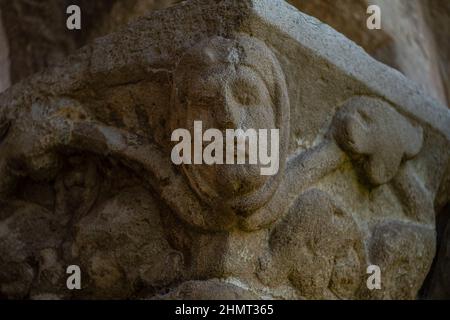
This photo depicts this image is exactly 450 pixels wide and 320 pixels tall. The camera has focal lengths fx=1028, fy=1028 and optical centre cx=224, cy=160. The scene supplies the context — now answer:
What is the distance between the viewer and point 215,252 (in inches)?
70.9

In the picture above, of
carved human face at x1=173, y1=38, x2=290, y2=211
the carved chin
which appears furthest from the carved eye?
the carved chin

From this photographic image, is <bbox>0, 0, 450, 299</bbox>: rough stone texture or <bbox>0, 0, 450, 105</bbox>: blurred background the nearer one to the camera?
<bbox>0, 0, 450, 299</bbox>: rough stone texture

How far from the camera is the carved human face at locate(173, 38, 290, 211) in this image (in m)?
1.75

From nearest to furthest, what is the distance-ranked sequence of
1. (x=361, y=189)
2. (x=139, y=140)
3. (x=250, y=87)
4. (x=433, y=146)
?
(x=250, y=87) → (x=139, y=140) → (x=361, y=189) → (x=433, y=146)

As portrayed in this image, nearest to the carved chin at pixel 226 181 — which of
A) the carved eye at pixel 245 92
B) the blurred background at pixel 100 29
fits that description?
the carved eye at pixel 245 92

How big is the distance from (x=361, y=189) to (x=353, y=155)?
10 centimetres

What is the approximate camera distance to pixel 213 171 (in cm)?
176

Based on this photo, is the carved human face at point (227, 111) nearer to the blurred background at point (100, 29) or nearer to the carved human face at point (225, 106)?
the carved human face at point (225, 106)

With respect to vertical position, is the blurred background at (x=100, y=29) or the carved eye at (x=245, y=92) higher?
the blurred background at (x=100, y=29)

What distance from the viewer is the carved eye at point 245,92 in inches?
69.6

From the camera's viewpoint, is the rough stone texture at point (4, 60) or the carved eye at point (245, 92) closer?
the carved eye at point (245, 92)

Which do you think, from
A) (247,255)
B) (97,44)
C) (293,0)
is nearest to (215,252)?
(247,255)

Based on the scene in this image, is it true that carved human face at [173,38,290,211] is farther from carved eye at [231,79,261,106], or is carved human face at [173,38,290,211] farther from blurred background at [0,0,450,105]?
blurred background at [0,0,450,105]
